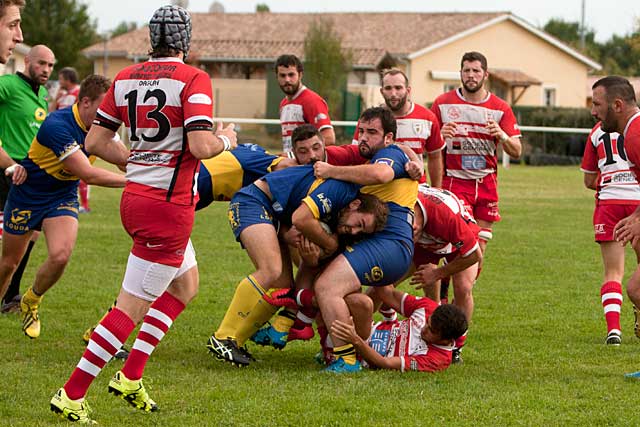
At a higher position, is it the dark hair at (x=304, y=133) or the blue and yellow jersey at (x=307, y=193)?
the dark hair at (x=304, y=133)

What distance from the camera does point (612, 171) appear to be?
8.23 m

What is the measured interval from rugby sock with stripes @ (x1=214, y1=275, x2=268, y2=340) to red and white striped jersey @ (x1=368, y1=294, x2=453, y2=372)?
850 mm

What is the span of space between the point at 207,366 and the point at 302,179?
144 cm

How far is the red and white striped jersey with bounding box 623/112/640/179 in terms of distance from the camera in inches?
245

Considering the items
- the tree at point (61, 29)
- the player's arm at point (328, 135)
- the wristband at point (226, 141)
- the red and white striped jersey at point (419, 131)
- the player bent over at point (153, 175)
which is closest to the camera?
the player bent over at point (153, 175)

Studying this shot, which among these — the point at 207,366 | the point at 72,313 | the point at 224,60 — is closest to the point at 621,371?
Result: the point at 207,366

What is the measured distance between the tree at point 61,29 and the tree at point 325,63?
687 inches

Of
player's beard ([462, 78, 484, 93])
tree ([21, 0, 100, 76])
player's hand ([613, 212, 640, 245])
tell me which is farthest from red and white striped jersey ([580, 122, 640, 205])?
tree ([21, 0, 100, 76])

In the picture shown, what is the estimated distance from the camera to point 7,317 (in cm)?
878

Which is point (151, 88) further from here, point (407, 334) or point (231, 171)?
point (407, 334)

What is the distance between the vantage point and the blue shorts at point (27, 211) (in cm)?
795

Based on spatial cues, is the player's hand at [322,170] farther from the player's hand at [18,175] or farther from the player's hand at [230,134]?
the player's hand at [18,175]

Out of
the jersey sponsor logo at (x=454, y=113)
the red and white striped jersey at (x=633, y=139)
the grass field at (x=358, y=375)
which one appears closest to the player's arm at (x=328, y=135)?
the jersey sponsor logo at (x=454, y=113)

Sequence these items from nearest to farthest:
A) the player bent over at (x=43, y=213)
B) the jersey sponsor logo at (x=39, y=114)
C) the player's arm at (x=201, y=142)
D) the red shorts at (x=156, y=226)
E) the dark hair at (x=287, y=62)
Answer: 1. the player's arm at (x=201, y=142)
2. the red shorts at (x=156, y=226)
3. the player bent over at (x=43, y=213)
4. the jersey sponsor logo at (x=39, y=114)
5. the dark hair at (x=287, y=62)
